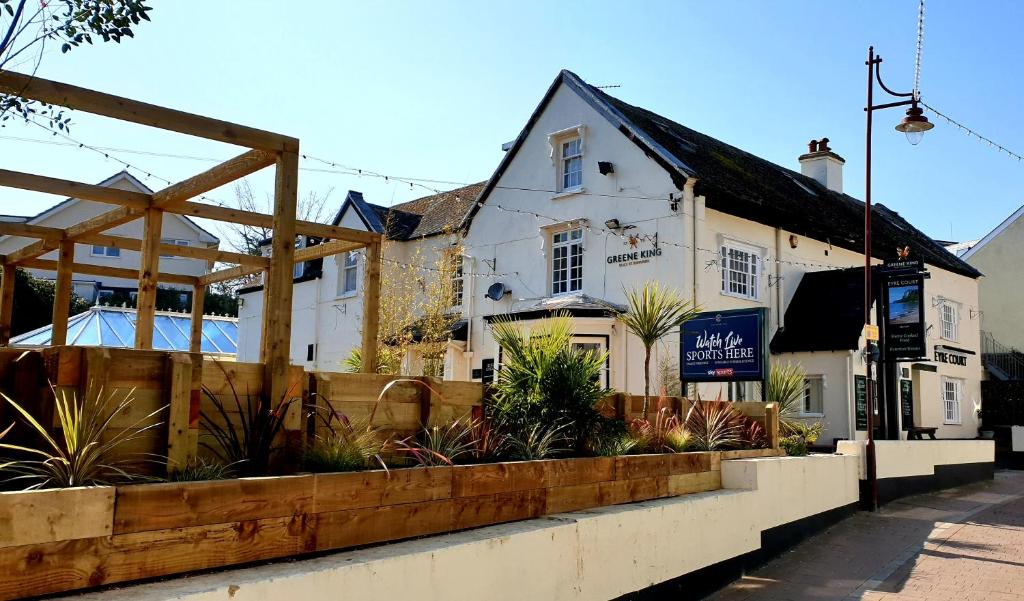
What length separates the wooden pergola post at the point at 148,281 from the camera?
7.18 metres

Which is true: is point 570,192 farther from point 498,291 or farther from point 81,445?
point 81,445

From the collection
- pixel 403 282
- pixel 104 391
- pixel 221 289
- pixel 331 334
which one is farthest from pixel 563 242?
pixel 221 289

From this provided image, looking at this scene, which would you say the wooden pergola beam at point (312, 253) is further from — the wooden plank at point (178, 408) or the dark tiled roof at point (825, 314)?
the dark tiled roof at point (825, 314)

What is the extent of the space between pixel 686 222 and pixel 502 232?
18.0ft

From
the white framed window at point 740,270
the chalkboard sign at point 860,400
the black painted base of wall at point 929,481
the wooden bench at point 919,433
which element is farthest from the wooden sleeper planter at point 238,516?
the wooden bench at point 919,433

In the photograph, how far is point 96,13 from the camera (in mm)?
6203

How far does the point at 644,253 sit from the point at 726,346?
5.97 metres

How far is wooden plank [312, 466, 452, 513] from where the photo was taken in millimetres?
4641

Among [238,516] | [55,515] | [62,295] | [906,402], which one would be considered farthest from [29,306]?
[906,402]

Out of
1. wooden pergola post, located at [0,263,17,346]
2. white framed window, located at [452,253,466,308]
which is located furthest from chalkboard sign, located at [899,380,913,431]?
wooden pergola post, located at [0,263,17,346]

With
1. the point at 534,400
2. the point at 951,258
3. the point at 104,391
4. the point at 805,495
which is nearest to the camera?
the point at 104,391

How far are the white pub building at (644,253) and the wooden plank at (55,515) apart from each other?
13.2 metres

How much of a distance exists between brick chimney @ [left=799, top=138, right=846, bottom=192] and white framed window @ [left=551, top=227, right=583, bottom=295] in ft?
41.4

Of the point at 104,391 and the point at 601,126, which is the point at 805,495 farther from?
the point at 601,126
